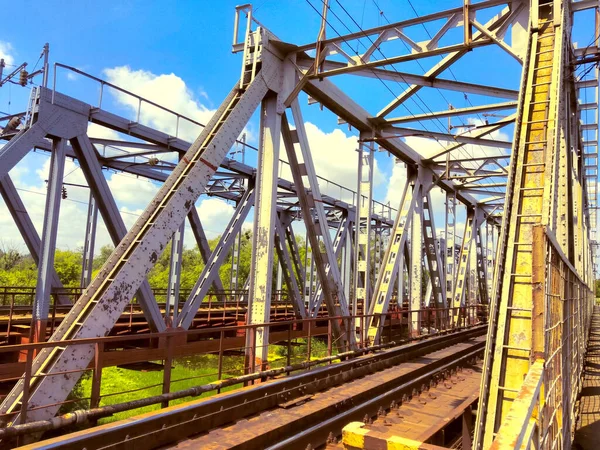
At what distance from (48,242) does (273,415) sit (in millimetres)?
6259

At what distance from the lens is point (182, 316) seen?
1148 centimetres

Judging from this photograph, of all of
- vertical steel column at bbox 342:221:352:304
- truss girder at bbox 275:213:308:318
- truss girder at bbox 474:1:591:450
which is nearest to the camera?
truss girder at bbox 474:1:591:450

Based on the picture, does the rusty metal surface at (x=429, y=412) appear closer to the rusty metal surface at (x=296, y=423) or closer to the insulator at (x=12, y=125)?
the rusty metal surface at (x=296, y=423)

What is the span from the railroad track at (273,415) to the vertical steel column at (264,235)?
3.68 feet

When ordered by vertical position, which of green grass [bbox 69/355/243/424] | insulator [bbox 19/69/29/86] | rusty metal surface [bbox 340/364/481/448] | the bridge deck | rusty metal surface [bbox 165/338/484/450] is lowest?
green grass [bbox 69/355/243/424]

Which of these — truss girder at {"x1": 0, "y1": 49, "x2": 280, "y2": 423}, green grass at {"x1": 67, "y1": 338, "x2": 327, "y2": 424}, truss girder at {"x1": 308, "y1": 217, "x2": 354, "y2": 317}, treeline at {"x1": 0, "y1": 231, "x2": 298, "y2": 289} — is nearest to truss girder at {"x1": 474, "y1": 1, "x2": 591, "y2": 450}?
truss girder at {"x1": 0, "y1": 49, "x2": 280, "y2": 423}

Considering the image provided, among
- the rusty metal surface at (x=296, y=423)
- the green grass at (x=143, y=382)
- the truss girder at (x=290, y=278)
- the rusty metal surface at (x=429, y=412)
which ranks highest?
the truss girder at (x=290, y=278)

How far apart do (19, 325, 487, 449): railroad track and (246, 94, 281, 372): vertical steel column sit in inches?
44.2

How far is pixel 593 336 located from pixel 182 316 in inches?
854

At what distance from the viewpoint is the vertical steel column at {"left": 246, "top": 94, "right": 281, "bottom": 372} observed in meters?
8.84

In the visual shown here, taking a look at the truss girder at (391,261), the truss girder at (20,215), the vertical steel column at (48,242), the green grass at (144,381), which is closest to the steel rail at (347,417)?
the green grass at (144,381)

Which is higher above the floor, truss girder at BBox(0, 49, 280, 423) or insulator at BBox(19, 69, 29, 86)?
insulator at BBox(19, 69, 29, 86)

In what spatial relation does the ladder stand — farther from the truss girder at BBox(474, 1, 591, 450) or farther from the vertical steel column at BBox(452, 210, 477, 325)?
the vertical steel column at BBox(452, 210, 477, 325)

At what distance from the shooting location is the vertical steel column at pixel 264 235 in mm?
8844
